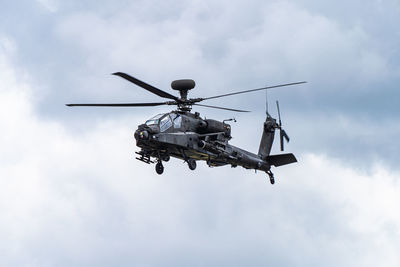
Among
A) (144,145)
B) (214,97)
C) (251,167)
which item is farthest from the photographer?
(251,167)

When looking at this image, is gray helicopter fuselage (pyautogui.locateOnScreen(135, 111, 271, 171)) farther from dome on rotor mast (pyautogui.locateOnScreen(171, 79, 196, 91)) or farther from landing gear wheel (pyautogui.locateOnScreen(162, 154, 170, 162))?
dome on rotor mast (pyautogui.locateOnScreen(171, 79, 196, 91))

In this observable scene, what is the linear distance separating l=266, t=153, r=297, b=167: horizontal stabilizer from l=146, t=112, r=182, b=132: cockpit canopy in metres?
10.7

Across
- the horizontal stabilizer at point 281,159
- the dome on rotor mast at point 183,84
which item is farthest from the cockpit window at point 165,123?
the horizontal stabilizer at point 281,159

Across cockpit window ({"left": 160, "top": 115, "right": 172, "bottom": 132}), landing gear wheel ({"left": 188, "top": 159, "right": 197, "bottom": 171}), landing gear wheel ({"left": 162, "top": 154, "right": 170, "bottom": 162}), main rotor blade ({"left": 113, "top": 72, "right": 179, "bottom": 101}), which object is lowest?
→ landing gear wheel ({"left": 188, "top": 159, "right": 197, "bottom": 171})

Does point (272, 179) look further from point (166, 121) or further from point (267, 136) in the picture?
point (166, 121)

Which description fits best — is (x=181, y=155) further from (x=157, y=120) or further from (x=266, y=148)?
(x=266, y=148)

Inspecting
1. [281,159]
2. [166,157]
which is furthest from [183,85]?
[281,159]

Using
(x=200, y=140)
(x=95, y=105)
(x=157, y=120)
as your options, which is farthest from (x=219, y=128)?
(x=95, y=105)

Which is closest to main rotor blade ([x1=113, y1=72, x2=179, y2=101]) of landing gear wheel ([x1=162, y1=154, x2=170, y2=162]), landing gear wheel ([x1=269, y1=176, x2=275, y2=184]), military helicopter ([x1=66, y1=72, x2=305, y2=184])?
military helicopter ([x1=66, y1=72, x2=305, y2=184])

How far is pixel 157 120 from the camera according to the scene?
40688 millimetres

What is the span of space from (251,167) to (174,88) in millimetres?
9576

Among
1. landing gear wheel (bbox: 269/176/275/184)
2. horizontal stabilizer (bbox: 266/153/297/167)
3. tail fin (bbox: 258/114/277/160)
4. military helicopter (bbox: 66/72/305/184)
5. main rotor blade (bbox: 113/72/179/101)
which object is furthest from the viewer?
tail fin (bbox: 258/114/277/160)

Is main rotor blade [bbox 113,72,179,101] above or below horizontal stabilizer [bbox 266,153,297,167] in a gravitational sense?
above

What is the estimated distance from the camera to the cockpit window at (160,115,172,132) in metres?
40.4
